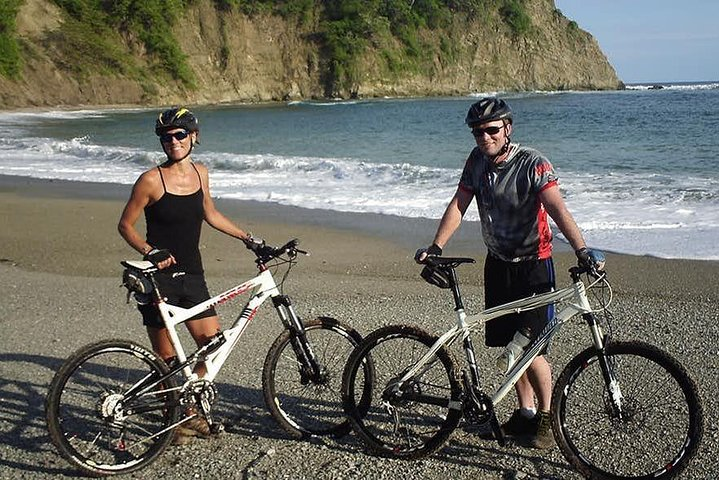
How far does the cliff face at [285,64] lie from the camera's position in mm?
66938

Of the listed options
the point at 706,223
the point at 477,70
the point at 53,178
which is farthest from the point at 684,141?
the point at 477,70

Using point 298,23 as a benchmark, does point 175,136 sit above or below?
below

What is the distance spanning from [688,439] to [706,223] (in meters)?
8.63

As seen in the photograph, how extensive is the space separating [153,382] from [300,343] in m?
0.85

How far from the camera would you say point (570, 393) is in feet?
12.4

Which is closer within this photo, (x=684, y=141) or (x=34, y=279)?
(x=34, y=279)

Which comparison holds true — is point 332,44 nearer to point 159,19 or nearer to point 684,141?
point 159,19

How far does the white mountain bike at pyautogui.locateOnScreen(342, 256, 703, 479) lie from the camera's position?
363cm

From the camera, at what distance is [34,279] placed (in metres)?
8.27

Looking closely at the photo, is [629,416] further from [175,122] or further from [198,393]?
[175,122]

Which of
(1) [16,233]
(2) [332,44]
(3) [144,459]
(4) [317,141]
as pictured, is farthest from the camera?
(2) [332,44]

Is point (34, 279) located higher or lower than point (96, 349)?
lower

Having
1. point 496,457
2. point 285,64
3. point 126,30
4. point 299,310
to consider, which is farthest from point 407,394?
point 285,64

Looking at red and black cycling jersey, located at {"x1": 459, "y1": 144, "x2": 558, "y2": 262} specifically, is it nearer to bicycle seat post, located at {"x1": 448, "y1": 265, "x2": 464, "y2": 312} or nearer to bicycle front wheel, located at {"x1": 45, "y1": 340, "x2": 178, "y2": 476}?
bicycle seat post, located at {"x1": 448, "y1": 265, "x2": 464, "y2": 312}
